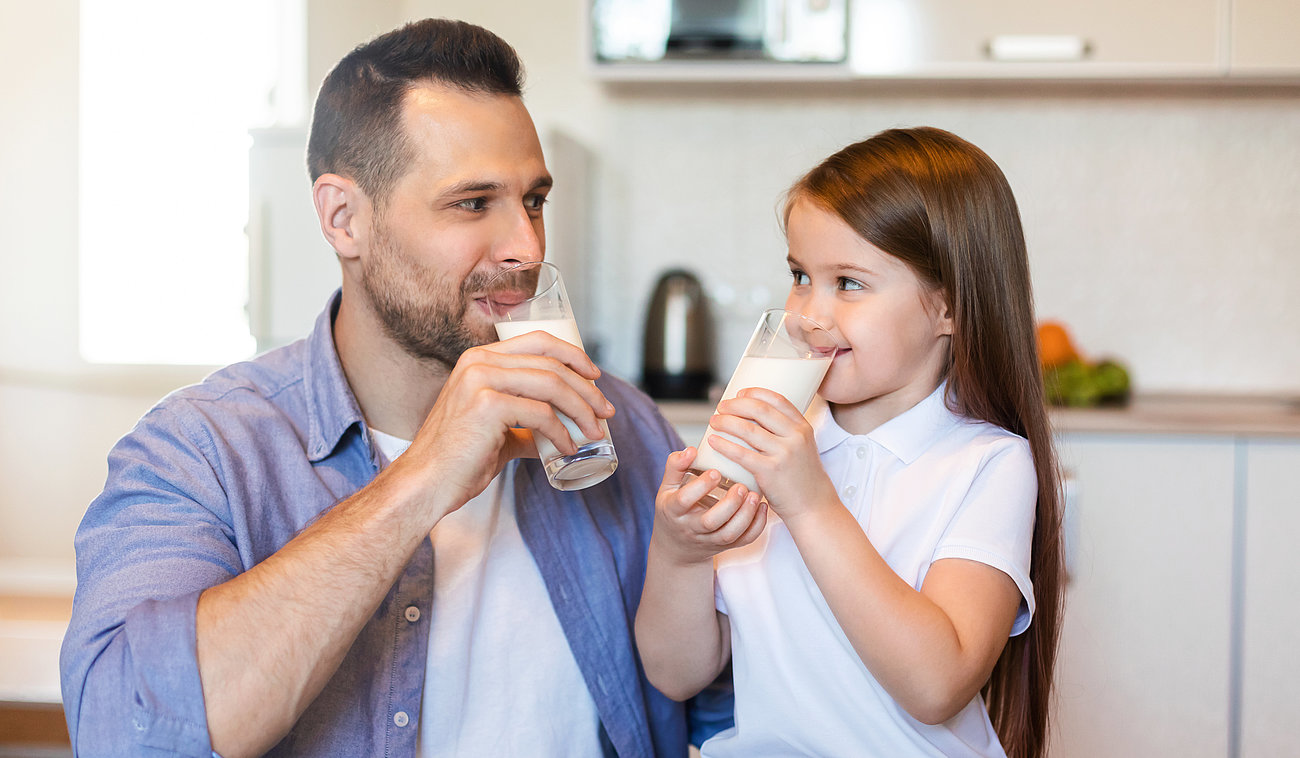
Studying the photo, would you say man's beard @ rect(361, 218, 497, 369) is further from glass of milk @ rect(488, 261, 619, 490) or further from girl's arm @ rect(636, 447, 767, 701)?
girl's arm @ rect(636, 447, 767, 701)

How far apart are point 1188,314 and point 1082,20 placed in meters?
0.98

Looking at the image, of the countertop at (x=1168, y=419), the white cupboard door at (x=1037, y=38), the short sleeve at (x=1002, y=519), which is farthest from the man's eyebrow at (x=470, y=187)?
the white cupboard door at (x=1037, y=38)

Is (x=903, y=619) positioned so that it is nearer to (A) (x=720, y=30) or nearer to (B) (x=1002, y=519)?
(B) (x=1002, y=519)

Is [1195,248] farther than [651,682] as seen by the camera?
Yes

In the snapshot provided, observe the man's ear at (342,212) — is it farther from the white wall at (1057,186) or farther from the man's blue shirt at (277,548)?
the white wall at (1057,186)

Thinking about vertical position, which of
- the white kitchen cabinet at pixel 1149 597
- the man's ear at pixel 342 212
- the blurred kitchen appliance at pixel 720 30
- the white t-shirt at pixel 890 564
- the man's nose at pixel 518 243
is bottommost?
the white kitchen cabinet at pixel 1149 597

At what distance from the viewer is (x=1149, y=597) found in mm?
2463

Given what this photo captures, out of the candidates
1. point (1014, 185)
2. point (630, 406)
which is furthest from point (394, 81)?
point (1014, 185)

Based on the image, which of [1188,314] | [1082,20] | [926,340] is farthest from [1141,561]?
[926,340]

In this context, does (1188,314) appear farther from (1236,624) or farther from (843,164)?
(843,164)

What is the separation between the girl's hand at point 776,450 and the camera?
3.15 feet

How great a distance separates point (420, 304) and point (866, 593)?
26.5 inches

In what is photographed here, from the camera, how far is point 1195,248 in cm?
302

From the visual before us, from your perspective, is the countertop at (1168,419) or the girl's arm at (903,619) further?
the countertop at (1168,419)
